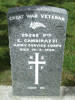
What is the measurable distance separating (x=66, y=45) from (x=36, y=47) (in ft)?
8.57

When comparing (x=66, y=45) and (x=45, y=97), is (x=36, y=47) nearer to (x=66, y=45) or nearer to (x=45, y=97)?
(x=45, y=97)

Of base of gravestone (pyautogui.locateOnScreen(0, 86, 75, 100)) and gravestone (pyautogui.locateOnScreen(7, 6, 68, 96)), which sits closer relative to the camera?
gravestone (pyautogui.locateOnScreen(7, 6, 68, 96))

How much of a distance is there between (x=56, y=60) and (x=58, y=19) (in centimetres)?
77

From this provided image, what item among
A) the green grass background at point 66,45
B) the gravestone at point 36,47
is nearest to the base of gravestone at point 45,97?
the gravestone at point 36,47

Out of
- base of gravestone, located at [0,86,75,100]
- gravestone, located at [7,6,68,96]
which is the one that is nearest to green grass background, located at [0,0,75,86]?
base of gravestone, located at [0,86,75,100]

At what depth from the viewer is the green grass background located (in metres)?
5.00

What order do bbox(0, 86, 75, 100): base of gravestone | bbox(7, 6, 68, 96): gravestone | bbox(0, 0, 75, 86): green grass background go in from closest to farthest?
bbox(7, 6, 68, 96): gravestone → bbox(0, 86, 75, 100): base of gravestone → bbox(0, 0, 75, 86): green grass background

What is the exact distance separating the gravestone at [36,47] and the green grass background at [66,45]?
2.43 ft

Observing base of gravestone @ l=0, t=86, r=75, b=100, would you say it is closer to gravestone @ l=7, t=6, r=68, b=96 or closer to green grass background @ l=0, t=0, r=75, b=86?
gravestone @ l=7, t=6, r=68, b=96

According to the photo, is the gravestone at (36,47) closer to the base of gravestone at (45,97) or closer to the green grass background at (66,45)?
the base of gravestone at (45,97)

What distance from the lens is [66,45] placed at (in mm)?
6215

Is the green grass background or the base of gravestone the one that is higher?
the green grass background

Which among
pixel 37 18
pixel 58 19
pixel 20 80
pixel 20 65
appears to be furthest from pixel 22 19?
pixel 20 80

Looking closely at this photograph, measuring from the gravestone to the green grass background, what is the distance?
29.1 inches
